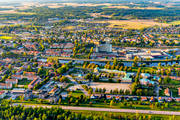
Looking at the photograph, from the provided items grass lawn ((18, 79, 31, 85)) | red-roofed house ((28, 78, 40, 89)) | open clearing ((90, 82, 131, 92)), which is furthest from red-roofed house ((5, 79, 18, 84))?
open clearing ((90, 82, 131, 92))

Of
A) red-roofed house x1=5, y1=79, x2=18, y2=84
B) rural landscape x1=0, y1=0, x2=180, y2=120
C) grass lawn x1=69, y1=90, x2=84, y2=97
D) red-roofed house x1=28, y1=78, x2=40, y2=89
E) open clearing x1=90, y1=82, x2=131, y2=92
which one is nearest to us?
rural landscape x1=0, y1=0, x2=180, y2=120

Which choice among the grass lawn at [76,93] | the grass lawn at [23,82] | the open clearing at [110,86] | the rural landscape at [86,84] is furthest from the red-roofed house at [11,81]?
the open clearing at [110,86]

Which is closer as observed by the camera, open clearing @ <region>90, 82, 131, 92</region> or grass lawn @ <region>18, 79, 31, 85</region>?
open clearing @ <region>90, 82, 131, 92</region>

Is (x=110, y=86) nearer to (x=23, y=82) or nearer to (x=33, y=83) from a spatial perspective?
(x=33, y=83)

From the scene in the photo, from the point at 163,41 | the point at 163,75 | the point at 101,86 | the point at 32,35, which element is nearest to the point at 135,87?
the point at 101,86

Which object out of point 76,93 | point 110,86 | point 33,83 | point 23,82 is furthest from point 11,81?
point 110,86

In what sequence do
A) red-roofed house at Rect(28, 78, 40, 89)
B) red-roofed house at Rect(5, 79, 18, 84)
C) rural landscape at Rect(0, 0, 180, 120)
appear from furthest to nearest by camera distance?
red-roofed house at Rect(5, 79, 18, 84)
red-roofed house at Rect(28, 78, 40, 89)
rural landscape at Rect(0, 0, 180, 120)

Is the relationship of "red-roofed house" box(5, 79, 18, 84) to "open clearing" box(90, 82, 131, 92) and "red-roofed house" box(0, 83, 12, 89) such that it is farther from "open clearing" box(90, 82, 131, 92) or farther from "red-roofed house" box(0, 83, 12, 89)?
"open clearing" box(90, 82, 131, 92)

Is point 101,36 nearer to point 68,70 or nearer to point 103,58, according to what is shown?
point 103,58

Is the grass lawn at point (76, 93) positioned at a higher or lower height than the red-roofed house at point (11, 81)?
lower

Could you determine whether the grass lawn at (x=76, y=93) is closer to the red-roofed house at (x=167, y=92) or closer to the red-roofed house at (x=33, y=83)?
the red-roofed house at (x=33, y=83)

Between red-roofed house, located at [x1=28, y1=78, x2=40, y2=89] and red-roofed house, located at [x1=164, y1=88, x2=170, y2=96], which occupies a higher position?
red-roofed house, located at [x1=28, y1=78, x2=40, y2=89]
